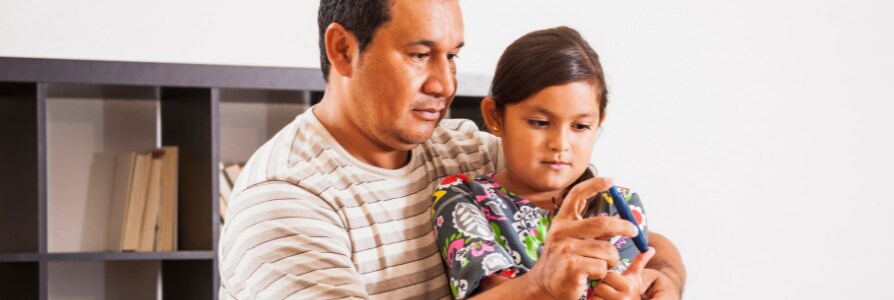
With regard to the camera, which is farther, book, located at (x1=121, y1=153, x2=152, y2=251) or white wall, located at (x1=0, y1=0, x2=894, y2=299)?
white wall, located at (x1=0, y1=0, x2=894, y2=299)

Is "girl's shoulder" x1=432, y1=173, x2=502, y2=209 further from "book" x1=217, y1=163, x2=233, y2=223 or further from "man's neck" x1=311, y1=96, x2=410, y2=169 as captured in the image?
"book" x1=217, y1=163, x2=233, y2=223

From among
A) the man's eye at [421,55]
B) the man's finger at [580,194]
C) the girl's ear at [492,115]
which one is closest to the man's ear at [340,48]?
the man's eye at [421,55]

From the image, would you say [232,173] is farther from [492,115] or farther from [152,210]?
[492,115]

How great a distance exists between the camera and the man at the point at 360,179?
1.50 meters

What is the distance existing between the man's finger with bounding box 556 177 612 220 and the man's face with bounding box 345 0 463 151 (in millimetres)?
380

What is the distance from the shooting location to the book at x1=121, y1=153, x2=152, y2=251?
3.17 meters

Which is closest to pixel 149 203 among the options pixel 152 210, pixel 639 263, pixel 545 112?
pixel 152 210

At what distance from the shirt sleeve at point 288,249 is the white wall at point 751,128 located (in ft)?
7.34

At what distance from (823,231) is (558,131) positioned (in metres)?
3.17

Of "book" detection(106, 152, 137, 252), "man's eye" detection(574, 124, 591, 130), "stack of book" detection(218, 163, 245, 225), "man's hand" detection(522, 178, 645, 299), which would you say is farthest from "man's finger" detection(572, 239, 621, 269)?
"book" detection(106, 152, 137, 252)

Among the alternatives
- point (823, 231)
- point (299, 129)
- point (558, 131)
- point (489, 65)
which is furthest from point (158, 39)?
point (823, 231)

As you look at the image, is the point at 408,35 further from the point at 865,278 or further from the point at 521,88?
the point at 865,278

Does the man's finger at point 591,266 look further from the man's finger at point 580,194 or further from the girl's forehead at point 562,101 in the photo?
the girl's forehead at point 562,101

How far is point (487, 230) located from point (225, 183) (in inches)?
72.5
